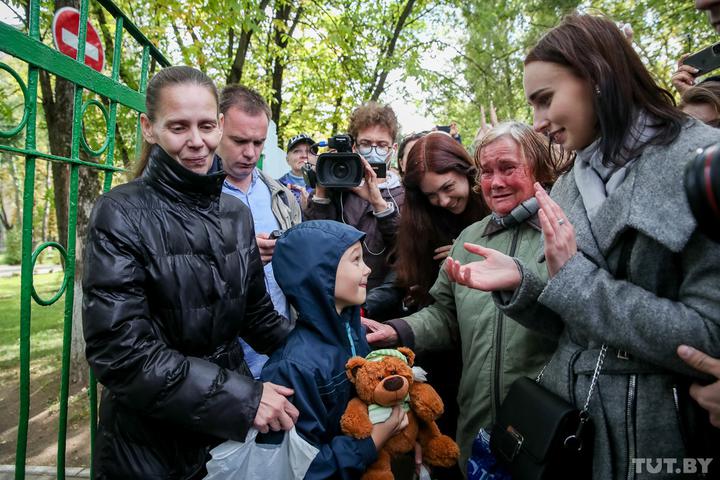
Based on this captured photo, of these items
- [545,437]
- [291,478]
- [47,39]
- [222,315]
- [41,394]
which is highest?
[47,39]

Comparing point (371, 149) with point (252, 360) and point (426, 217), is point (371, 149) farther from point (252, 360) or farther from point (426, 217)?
point (252, 360)

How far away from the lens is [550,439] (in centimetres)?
135

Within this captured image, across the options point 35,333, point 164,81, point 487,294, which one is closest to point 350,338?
point 487,294

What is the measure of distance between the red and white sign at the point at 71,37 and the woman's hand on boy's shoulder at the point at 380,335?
1.68 metres

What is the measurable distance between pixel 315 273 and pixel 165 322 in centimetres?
53

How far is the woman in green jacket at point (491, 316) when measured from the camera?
6.07 feet

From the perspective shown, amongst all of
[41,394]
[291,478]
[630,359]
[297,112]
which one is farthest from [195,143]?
[297,112]

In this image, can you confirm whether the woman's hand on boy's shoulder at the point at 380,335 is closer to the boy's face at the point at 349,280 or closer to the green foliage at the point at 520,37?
the boy's face at the point at 349,280

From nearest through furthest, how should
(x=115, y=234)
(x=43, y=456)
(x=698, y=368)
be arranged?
1. (x=698, y=368)
2. (x=115, y=234)
3. (x=43, y=456)

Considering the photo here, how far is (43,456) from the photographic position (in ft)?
14.1

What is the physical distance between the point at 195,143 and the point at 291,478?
123cm

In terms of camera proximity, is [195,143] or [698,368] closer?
[698,368]

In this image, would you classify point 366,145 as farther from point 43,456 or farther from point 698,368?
point 43,456

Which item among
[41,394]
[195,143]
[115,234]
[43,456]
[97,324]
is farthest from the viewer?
[41,394]
